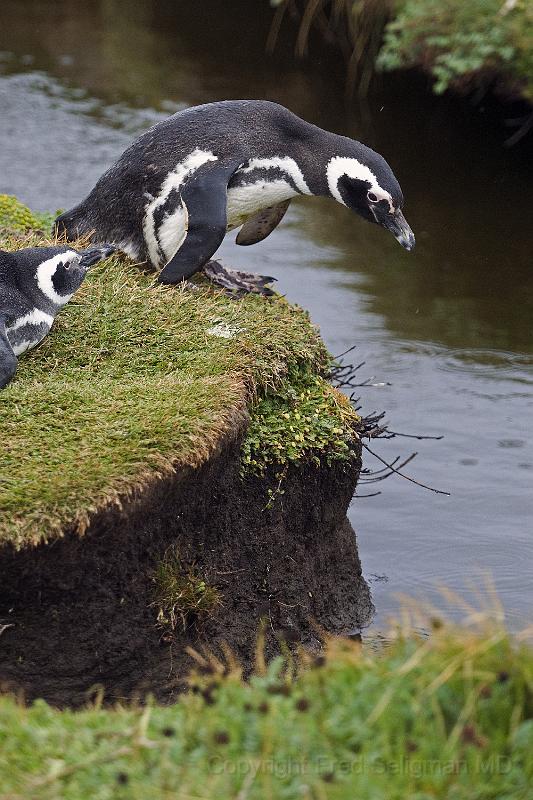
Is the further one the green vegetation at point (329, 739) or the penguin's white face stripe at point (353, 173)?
the penguin's white face stripe at point (353, 173)

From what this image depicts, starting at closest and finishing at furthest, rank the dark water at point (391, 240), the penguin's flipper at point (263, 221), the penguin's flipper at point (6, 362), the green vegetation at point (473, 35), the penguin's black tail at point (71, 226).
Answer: the penguin's flipper at point (6, 362), the penguin's black tail at point (71, 226), the dark water at point (391, 240), the penguin's flipper at point (263, 221), the green vegetation at point (473, 35)

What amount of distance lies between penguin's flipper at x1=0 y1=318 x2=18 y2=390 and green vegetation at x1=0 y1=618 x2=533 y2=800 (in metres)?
1.96

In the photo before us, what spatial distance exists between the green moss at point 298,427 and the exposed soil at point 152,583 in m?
0.07

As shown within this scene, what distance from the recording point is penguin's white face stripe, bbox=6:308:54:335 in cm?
467

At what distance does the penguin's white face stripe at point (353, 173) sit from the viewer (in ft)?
17.8

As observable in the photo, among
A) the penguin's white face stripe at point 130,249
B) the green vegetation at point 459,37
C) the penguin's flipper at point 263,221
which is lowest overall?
the penguin's white face stripe at point 130,249

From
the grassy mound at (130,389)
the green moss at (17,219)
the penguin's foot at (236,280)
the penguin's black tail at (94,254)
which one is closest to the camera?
the grassy mound at (130,389)

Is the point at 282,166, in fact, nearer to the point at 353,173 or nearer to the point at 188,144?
the point at 353,173

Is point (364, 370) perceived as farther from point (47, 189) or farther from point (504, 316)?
point (47, 189)

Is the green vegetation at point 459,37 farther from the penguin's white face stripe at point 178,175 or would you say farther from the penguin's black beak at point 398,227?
the penguin's white face stripe at point 178,175

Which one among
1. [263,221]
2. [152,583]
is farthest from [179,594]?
[263,221]

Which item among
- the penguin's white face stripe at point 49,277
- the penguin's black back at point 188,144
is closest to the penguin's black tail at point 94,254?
the penguin's white face stripe at point 49,277

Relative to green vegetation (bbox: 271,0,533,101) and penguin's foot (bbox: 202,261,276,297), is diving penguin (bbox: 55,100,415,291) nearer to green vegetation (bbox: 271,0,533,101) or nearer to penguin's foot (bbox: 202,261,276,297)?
penguin's foot (bbox: 202,261,276,297)

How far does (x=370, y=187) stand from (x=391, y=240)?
433 cm
